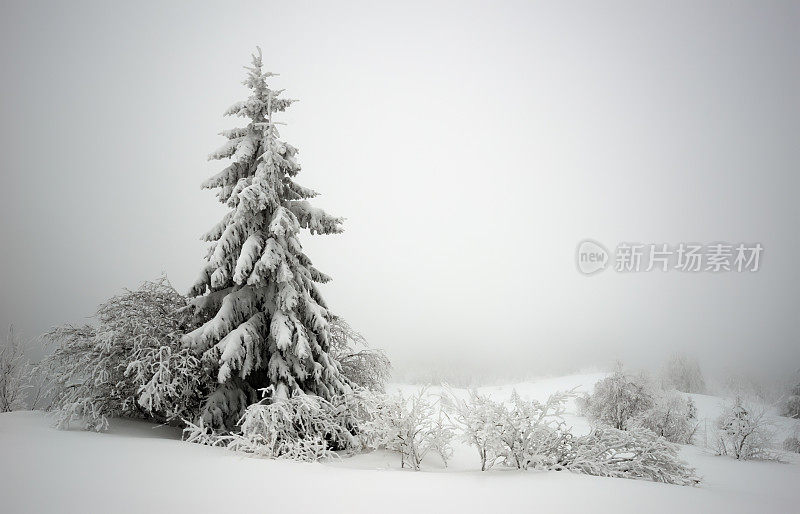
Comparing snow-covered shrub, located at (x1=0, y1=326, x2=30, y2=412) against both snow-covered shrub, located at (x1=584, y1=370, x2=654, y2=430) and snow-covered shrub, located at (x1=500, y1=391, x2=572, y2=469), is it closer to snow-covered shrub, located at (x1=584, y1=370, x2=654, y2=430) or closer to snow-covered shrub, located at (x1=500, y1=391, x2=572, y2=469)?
snow-covered shrub, located at (x1=500, y1=391, x2=572, y2=469)

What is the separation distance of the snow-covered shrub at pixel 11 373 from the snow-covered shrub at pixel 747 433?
38077 mm

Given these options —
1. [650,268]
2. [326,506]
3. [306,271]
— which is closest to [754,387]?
[650,268]

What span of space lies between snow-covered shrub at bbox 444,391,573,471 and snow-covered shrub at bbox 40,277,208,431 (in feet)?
23.8

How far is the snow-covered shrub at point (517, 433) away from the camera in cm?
767

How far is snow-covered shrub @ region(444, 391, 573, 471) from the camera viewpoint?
767 centimetres

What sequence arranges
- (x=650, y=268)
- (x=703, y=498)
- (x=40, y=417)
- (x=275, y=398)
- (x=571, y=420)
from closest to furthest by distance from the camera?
(x=703, y=498), (x=275, y=398), (x=40, y=417), (x=650, y=268), (x=571, y=420)

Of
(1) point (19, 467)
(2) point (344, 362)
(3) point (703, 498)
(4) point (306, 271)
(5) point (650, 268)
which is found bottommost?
(1) point (19, 467)

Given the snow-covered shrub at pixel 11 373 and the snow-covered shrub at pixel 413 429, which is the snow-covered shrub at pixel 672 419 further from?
the snow-covered shrub at pixel 11 373

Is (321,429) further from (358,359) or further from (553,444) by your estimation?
(553,444)

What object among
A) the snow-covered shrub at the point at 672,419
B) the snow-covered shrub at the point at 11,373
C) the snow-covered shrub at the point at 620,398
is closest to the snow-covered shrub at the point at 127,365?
the snow-covered shrub at the point at 11,373

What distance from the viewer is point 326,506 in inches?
210

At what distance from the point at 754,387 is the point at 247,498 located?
58987 mm

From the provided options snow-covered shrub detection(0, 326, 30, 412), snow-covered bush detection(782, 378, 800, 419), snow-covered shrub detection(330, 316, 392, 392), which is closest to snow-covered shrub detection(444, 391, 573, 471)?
snow-covered shrub detection(330, 316, 392, 392)

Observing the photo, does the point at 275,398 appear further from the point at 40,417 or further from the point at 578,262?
the point at 578,262
